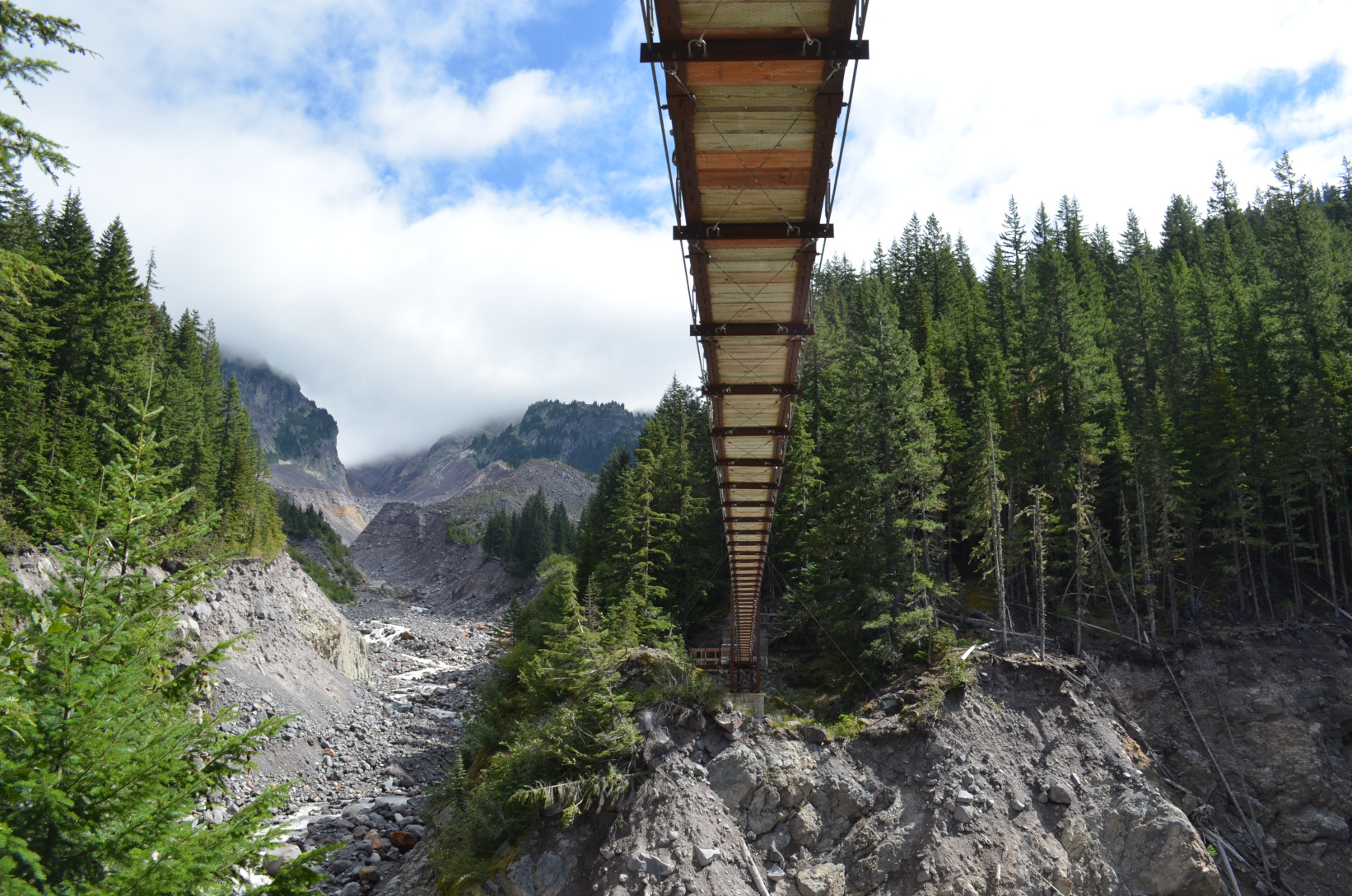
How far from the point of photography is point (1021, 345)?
149 ft

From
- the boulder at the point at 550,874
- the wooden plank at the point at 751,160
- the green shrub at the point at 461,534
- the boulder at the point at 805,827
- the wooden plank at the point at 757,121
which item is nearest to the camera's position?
the wooden plank at the point at 757,121

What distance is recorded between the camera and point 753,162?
8188 millimetres

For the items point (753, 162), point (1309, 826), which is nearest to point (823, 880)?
point (753, 162)

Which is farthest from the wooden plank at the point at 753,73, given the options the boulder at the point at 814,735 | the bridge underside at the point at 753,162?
the boulder at the point at 814,735

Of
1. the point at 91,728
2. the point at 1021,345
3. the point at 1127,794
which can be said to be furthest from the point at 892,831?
the point at 1021,345

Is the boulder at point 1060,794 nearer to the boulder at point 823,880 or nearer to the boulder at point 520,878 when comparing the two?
the boulder at point 823,880

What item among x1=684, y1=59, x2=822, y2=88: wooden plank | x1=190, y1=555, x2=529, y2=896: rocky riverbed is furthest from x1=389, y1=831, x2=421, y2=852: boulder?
x1=684, y1=59, x2=822, y2=88: wooden plank

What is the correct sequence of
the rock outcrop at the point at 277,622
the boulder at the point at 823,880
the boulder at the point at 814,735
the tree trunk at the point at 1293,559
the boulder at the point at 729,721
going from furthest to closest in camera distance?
the rock outcrop at the point at 277,622 → the tree trunk at the point at 1293,559 → the boulder at the point at 814,735 → the boulder at the point at 729,721 → the boulder at the point at 823,880

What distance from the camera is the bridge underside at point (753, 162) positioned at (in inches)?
267

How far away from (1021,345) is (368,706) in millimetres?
48287

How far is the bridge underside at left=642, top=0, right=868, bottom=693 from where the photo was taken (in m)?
6.79

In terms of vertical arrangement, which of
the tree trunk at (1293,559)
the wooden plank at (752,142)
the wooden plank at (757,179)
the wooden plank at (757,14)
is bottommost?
the tree trunk at (1293,559)

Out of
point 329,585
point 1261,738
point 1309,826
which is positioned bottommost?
point 1309,826

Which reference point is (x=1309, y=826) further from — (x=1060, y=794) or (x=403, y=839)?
(x=403, y=839)
